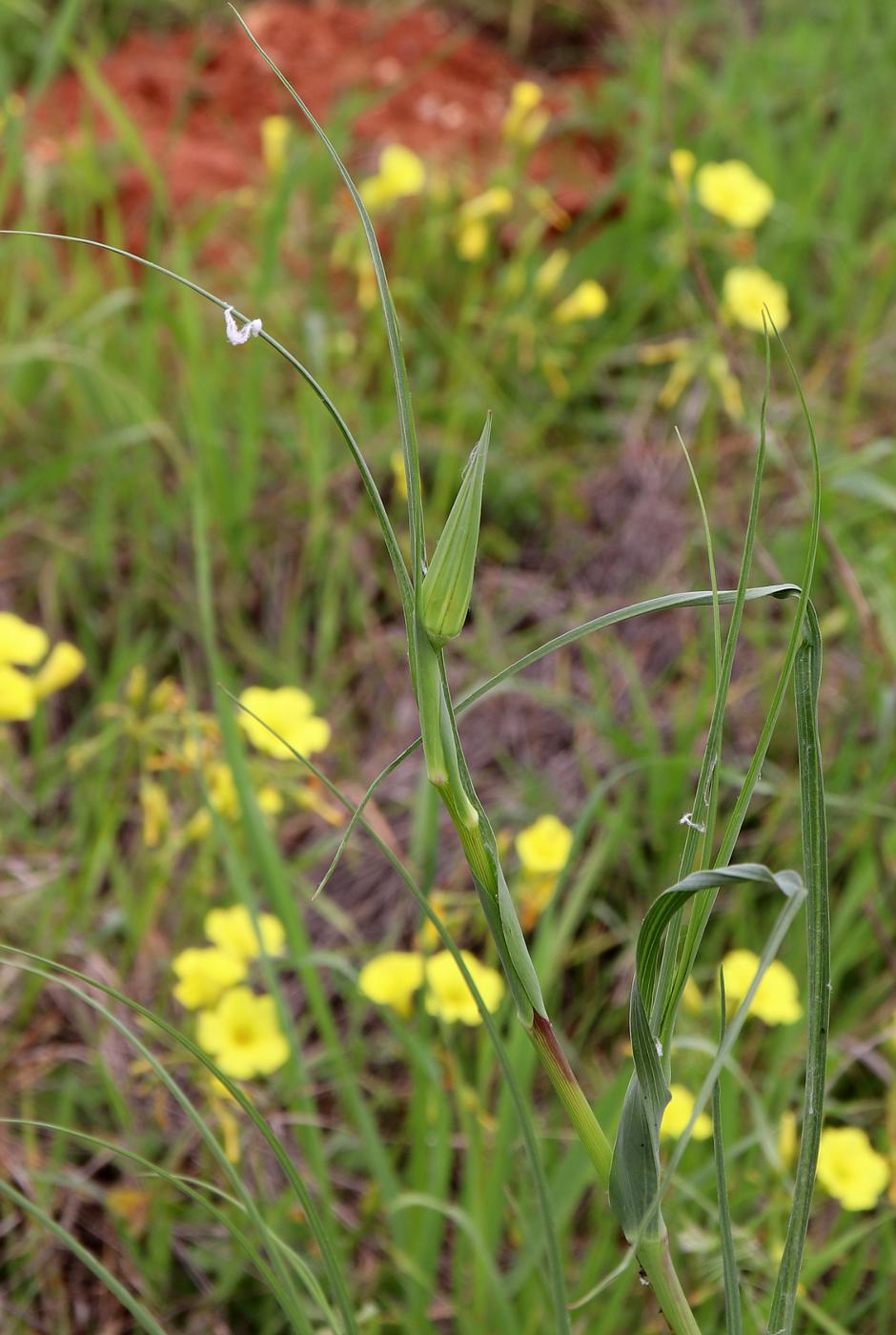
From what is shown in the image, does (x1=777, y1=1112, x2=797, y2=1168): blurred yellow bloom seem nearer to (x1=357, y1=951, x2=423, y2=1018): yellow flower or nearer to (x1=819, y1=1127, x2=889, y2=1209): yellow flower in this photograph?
(x1=819, y1=1127, x2=889, y2=1209): yellow flower

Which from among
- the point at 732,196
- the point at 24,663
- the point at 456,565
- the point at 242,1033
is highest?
the point at 456,565

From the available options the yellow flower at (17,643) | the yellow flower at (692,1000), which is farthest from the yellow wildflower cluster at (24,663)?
the yellow flower at (692,1000)

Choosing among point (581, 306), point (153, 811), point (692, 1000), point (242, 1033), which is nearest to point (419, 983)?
point (242, 1033)

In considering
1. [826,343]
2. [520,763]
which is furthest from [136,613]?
[826,343]

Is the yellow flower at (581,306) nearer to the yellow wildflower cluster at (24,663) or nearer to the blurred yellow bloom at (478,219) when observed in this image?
the blurred yellow bloom at (478,219)

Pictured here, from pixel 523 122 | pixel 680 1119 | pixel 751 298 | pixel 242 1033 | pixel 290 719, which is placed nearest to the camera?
pixel 680 1119

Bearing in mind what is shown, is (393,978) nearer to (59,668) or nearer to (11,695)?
(11,695)

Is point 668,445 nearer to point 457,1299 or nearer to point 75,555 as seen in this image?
point 75,555
